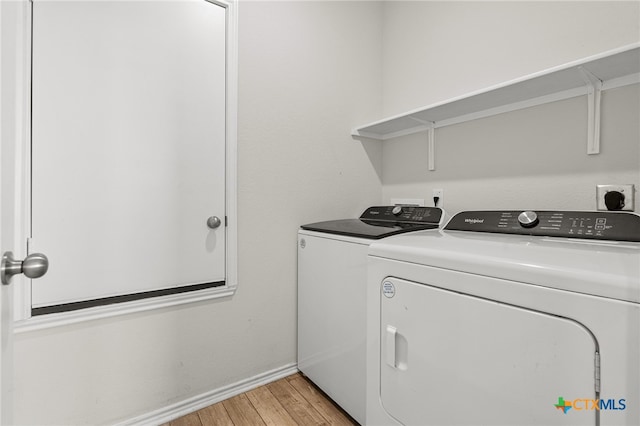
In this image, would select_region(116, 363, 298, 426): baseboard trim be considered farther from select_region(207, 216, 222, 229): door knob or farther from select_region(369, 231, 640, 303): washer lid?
select_region(369, 231, 640, 303): washer lid

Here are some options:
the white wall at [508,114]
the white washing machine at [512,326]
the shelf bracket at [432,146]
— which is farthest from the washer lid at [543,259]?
the shelf bracket at [432,146]

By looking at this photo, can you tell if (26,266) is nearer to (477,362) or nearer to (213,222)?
(213,222)

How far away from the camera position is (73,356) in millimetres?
1120

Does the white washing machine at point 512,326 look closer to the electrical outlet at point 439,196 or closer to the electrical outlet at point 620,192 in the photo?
the electrical outlet at point 620,192

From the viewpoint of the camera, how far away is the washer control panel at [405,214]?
4.87 ft

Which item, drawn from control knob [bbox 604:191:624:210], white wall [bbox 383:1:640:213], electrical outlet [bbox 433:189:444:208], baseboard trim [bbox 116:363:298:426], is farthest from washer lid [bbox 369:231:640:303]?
baseboard trim [bbox 116:363:298:426]

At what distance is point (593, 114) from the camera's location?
1.18 meters

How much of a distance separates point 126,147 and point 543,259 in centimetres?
148

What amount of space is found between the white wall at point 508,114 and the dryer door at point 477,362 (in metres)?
0.90

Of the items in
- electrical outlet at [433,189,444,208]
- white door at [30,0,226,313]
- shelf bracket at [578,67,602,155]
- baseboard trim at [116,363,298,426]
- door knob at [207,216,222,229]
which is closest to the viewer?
white door at [30,0,226,313]

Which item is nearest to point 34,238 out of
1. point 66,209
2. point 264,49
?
point 66,209

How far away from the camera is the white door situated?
1.06 m

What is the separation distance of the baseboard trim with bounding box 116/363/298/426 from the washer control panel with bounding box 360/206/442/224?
1.02 meters

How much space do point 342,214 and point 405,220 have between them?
431 millimetres
